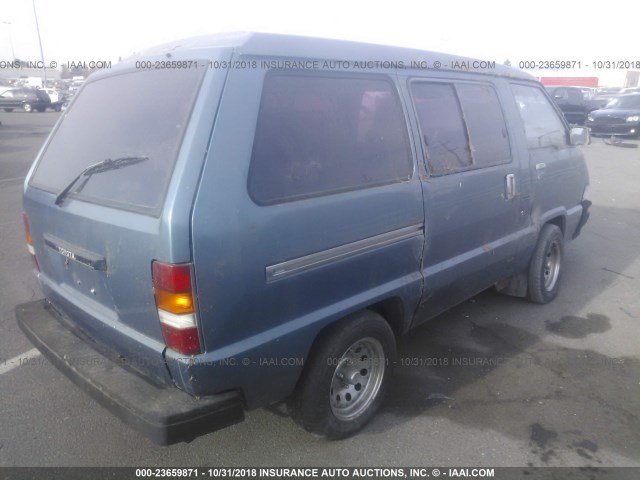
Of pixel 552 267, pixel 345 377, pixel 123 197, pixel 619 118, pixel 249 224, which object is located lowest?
pixel 552 267

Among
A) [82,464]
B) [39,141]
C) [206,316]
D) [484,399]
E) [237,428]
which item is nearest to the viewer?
[206,316]

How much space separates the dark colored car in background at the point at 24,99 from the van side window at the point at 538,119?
3181 centimetres

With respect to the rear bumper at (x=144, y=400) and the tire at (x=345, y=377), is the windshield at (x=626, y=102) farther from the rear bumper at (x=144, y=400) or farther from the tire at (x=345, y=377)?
the rear bumper at (x=144, y=400)

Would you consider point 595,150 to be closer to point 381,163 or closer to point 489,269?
point 489,269

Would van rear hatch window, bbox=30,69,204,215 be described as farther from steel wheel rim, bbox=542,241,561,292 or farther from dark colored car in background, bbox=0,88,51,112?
dark colored car in background, bbox=0,88,51,112

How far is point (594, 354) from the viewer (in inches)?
143

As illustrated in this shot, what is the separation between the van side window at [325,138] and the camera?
211 cm

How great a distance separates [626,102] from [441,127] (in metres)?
19.6

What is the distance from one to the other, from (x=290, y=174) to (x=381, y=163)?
633mm

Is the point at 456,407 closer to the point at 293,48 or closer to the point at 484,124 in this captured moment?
the point at 484,124

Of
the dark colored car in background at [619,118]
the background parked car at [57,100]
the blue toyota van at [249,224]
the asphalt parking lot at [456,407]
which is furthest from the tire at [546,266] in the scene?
the background parked car at [57,100]

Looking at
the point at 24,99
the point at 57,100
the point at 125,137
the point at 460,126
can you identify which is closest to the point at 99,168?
the point at 125,137

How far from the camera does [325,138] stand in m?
2.35

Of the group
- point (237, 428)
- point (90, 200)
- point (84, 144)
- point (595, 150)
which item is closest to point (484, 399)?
point (237, 428)
